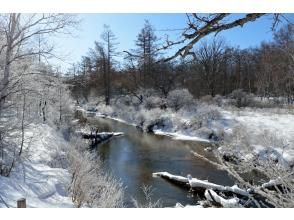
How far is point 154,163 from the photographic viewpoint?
326 inches

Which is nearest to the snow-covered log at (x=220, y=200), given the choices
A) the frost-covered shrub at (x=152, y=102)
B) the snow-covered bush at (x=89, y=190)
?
the snow-covered bush at (x=89, y=190)

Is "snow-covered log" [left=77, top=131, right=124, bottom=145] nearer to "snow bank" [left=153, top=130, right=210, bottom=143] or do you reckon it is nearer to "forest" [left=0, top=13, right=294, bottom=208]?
"forest" [left=0, top=13, right=294, bottom=208]

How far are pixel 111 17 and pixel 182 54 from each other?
A: 3.44 feet

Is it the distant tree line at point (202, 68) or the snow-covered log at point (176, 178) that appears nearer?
the distant tree line at point (202, 68)

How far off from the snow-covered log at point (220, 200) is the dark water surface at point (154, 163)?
0.92 feet

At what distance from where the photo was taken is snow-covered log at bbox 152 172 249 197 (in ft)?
19.7

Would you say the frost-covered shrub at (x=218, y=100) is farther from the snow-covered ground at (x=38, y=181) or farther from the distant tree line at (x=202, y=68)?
the snow-covered ground at (x=38, y=181)

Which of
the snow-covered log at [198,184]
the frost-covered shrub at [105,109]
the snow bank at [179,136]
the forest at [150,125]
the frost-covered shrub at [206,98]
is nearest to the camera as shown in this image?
the forest at [150,125]

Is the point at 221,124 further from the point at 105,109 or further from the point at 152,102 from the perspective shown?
the point at 105,109

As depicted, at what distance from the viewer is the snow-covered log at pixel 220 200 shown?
5.24 m
